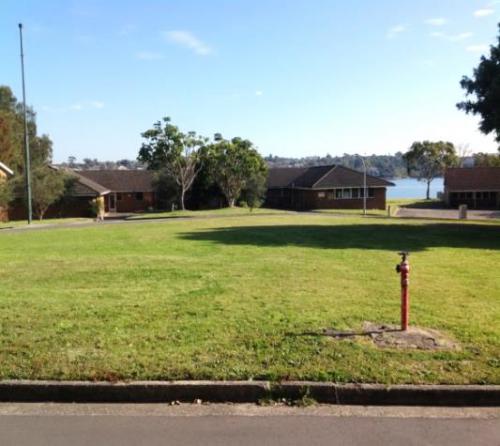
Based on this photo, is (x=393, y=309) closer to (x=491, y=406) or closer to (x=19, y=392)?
(x=491, y=406)

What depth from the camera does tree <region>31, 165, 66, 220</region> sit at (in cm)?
5176

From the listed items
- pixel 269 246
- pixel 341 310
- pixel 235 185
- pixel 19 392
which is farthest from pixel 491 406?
pixel 235 185

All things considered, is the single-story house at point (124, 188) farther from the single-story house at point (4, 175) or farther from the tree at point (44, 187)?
the single-story house at point (4, 175)

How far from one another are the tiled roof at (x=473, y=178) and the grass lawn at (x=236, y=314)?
2376 inches

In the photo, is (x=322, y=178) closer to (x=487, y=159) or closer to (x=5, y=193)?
(x=5, y=193)

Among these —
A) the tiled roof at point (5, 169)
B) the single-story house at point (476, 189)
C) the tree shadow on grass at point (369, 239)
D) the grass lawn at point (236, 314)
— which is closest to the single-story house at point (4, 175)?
the tiled roof at point (5, 169)

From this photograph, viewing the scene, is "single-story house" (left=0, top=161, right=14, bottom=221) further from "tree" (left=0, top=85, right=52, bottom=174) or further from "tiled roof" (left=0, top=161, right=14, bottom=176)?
"tree" (left=0, top=85, right=52, bottom=174)

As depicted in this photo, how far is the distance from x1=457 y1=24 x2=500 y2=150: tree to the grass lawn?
10.5 meters

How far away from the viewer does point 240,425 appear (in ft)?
15.4

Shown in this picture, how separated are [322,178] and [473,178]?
20.5 m

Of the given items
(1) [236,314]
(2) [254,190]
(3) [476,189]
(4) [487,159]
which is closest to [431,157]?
(4) [487,159]

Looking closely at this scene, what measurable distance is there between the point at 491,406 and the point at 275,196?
70354 mm

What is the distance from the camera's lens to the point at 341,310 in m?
8.01

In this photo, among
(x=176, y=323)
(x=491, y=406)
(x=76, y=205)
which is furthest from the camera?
(x=76, y=205)
